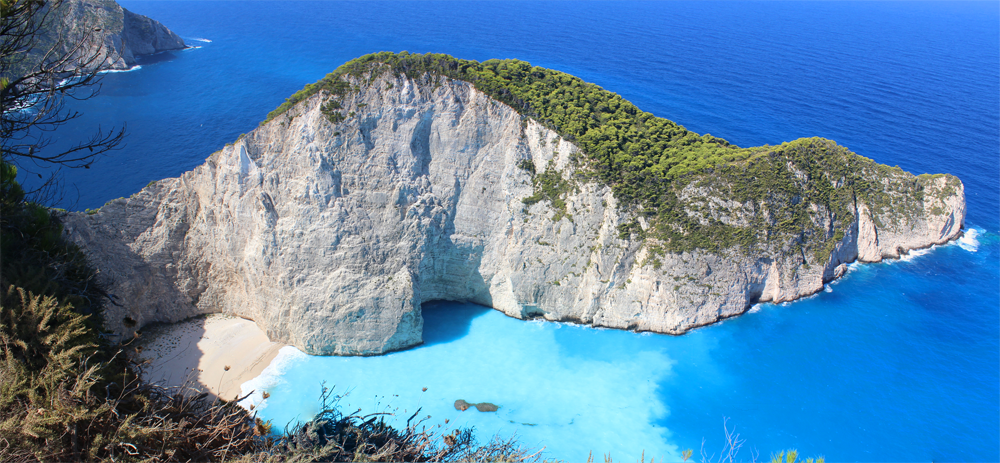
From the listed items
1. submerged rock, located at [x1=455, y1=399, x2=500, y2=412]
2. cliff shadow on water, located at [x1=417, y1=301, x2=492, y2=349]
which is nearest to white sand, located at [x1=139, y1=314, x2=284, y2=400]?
cliff shadow on water, located at [x1=417, y1=301, x2=492, y2=349]

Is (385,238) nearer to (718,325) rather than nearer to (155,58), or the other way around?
(718,325)

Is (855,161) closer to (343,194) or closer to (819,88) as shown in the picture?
(343,194)

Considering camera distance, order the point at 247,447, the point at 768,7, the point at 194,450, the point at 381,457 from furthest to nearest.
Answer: the point at 768,7 → the point at 381,457 → the point at 247,447 → the point at 194,450

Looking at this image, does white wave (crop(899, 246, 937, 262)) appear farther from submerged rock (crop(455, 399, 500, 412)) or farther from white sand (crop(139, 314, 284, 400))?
white sand (crop(139, 314, 284, 400))

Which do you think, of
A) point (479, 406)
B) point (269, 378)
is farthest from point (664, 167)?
point (269, 378)

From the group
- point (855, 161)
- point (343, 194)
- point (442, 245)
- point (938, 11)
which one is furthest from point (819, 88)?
point (938, 11)

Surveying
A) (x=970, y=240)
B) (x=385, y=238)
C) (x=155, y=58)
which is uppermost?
(x=155, y=58)

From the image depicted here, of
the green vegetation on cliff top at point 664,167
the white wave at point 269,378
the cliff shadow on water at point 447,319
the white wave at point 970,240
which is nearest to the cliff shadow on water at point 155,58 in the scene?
the green vegetation on cliff top at point 664,167
